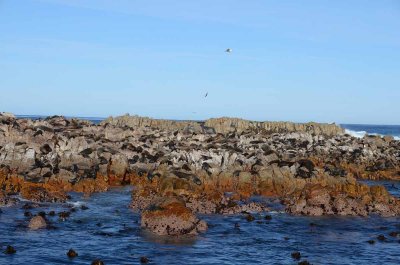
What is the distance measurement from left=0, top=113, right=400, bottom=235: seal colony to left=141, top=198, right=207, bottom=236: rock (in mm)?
81

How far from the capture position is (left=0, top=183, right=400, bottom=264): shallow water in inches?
1356

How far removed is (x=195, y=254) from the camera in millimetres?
35188

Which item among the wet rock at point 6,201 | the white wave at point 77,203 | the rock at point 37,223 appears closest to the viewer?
the rock at point 37,223

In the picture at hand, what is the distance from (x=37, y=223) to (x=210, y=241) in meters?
14.6

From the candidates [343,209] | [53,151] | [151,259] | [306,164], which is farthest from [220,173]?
[151,259]

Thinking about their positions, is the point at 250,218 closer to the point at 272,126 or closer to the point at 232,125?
the point at 232,125

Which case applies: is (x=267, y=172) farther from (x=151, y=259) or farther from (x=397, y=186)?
Answer: (x=151, y=259)

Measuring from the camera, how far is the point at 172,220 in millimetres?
40562

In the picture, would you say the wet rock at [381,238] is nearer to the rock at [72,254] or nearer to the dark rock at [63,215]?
the rock at [72,254]

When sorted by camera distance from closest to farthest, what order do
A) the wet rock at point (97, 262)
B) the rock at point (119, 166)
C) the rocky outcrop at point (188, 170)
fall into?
the wet rock at point (97, 262) → the rocky outcrop at point (188, 170) → the rock at point (119, 166)

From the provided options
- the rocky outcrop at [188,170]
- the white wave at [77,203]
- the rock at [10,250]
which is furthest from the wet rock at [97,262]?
the white wave at [77,203]

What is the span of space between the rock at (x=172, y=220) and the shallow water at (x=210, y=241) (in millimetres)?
1075

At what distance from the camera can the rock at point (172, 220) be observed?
4047 cm

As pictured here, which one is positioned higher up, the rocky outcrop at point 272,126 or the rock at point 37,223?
the rocky outcrop at point 272,126
